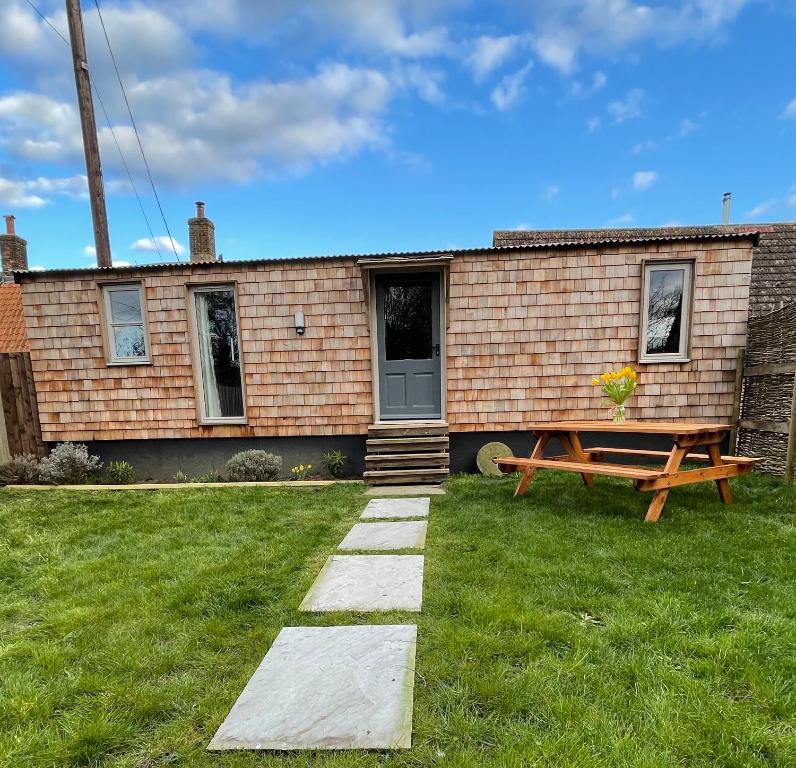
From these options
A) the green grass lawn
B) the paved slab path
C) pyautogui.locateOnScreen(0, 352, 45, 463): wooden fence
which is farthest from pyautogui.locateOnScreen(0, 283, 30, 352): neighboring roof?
the paved slab path

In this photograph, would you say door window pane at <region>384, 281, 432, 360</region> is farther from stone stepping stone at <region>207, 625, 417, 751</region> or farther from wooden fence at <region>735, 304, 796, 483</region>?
stone stepping stone at <region>207, 625, 417, 751</region>

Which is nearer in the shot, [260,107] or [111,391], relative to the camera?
[111,391]

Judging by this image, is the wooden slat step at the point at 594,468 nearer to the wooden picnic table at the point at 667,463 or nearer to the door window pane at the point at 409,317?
the wooden picnic table at the point at 667,463

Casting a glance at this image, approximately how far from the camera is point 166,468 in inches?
237

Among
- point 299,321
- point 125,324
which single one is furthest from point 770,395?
point 125,324

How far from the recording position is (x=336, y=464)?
570 centimetres

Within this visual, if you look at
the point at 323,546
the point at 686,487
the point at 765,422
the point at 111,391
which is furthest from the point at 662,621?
the point at 111,391

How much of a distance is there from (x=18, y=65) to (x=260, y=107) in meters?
4.88

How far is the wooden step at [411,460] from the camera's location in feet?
16.8

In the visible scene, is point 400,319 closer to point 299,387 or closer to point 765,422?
point 299,387

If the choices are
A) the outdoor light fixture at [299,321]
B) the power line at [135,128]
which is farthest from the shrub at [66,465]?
the power line at [135,128]

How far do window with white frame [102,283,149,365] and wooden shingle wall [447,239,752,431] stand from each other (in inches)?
171

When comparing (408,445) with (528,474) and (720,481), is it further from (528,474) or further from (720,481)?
(720,481)

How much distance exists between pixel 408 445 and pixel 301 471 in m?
1.58
